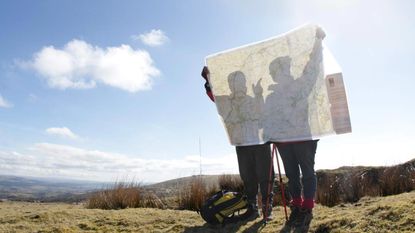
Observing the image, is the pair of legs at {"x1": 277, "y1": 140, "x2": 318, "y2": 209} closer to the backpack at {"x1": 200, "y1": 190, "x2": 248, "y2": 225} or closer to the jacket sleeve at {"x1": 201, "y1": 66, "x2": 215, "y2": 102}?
the backpack at {"x1": 200, "y1": 190, "x2": 248, "y2": 225}

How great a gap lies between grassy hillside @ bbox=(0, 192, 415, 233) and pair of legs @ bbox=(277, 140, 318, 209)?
0.92 feet

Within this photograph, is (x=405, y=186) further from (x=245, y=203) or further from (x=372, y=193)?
(x=245, y=203)

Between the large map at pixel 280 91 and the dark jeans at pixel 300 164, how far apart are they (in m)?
0.13

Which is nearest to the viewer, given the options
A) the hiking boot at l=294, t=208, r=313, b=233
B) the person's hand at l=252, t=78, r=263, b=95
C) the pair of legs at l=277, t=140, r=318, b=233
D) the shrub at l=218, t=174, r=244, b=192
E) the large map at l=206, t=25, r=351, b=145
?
the hiking boot at l=294, t=208, r=313, b=233

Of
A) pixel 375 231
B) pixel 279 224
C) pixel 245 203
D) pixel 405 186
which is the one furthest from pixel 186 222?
pixel 405 186

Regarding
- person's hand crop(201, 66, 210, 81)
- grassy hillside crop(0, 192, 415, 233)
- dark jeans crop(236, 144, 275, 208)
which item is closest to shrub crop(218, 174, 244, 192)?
grassy hillside crop(0, 192, 415, 233)

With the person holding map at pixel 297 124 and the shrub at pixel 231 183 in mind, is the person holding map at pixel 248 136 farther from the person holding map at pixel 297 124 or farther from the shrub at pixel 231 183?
the shrub at pixel 231 183

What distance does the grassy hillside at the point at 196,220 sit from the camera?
421 centimetres

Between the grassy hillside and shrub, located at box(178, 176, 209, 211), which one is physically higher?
shrub, located at box(178, 176, 209, 211)

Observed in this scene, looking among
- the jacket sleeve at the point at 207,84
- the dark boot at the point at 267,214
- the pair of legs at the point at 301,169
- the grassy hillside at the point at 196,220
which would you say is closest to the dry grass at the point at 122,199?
the grassy hillside at the point at 196,220

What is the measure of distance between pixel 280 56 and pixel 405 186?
3940mm

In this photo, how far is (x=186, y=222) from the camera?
5.72 metres

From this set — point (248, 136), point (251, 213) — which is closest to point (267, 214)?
point (251, 213)

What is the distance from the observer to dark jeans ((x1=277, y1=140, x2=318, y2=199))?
4855 millimetres
